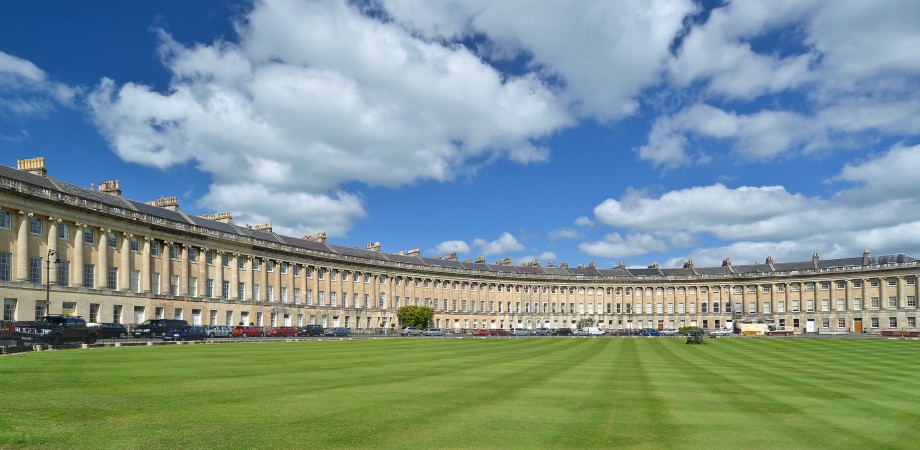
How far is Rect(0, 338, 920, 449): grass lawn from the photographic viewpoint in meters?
12.0

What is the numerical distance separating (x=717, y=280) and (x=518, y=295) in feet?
131

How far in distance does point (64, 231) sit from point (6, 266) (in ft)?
21.3

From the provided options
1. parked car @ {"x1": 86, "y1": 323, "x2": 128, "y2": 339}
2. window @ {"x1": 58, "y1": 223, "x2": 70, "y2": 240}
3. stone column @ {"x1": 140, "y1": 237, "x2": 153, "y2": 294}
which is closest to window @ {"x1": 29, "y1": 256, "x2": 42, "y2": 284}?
window @ {"x1": 58, "y1": 223, "x2": 70, "y2": 240}

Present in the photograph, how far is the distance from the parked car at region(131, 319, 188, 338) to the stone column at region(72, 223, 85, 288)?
849 centimetres

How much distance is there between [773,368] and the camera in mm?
32875

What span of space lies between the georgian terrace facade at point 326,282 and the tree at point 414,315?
4852 mm

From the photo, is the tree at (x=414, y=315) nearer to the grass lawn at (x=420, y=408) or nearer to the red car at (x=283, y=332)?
the red car at (x=283, y=332)

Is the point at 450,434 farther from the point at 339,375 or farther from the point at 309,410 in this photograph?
the point at 339,375

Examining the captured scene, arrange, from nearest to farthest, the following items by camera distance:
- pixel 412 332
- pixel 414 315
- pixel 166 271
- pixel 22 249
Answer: pixel 22 249, pixel 166 271, pixel 412 332, pixel 414 315

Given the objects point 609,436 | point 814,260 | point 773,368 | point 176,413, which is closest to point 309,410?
point 176,413

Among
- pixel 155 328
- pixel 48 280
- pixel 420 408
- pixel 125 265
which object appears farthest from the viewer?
pixel 125 265

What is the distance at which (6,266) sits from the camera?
54.8 meters

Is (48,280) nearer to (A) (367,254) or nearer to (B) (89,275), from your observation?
(B) (89,275)

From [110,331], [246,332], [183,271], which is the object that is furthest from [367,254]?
[110,331]
